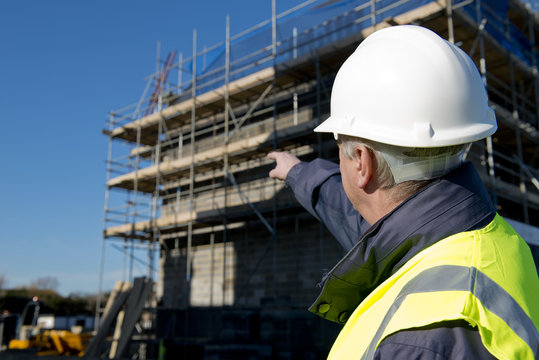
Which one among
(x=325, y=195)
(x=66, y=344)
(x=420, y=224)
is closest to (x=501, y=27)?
(x=325, y=195)

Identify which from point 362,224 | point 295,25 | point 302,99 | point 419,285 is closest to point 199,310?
point 302,99

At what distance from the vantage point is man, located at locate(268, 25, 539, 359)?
0.82m

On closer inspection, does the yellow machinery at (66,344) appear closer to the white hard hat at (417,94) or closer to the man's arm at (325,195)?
A: the man's arm at (325,195)

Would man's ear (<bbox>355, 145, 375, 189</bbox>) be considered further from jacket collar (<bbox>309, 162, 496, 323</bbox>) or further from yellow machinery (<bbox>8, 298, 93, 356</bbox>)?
yellow machinery (<bbox>8, 298, 93, 356</bbox>)

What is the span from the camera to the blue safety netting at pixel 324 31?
11.2 meters

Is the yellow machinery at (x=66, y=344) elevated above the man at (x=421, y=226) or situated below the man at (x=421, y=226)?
below

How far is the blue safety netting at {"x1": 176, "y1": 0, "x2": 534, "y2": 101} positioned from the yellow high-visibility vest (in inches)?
413

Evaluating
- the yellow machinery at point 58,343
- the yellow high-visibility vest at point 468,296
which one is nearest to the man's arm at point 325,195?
the yellow high-visibility vest at point 468,296

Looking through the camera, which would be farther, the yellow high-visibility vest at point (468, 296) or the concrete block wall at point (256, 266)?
the concrete block wall at point (256, 266)

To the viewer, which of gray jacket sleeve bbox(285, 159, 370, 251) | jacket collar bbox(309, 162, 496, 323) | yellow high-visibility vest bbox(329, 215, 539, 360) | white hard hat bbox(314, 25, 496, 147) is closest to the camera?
yellow high-visibility vest bbox(329, 215, 539, 360)

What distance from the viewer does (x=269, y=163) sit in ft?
44.8

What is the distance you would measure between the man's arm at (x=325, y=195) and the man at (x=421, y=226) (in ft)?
2.09

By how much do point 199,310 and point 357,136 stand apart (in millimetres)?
13249

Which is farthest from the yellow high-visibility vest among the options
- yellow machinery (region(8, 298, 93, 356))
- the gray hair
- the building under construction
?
yellow machinery (region(8, 298, 93, 356))
